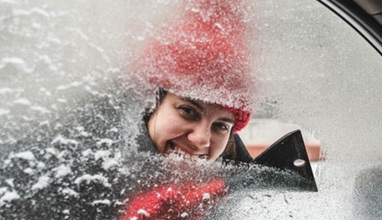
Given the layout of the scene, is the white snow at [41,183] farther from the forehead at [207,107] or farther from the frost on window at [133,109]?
the forehead at [207,107]

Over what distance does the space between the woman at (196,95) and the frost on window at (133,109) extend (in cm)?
2

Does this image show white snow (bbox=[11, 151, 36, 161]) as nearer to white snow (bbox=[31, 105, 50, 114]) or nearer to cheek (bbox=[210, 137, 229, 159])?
white snow (bbox=[31, 105, 50, 114])

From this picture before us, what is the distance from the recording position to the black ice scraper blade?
4.13 feet

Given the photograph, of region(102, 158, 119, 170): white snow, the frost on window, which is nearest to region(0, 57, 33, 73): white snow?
the frost on window

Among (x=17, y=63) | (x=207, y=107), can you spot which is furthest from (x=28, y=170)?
(x=207, y=107)

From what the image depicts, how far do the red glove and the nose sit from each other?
0.34 feet

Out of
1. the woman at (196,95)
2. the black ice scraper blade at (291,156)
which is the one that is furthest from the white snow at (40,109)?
the black ice scraper blade at (291,156)

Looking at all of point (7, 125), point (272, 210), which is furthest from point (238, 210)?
point (7, 125)

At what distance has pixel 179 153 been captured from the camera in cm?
116

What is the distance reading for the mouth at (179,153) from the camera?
45.1 inches

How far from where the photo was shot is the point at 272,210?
127 centimetres

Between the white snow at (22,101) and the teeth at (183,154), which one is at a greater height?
the white snow at (22,101)

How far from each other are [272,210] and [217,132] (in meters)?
0.29

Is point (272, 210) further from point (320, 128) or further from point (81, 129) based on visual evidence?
point (81, 129)
